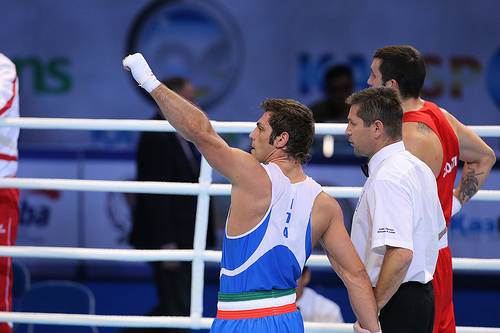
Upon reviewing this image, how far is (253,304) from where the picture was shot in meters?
2.06

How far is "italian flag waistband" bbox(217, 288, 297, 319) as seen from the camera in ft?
6.75

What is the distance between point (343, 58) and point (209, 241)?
234 inches

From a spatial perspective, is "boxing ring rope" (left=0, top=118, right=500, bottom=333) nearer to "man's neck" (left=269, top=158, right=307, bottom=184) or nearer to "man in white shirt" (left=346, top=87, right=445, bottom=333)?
"man in white shirt" (left=346, top=87, right=445, bottom=333)

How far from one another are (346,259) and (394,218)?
0.81 ft

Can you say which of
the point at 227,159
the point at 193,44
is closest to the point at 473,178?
the point at 227,159

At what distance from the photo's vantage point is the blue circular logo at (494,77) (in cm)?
918

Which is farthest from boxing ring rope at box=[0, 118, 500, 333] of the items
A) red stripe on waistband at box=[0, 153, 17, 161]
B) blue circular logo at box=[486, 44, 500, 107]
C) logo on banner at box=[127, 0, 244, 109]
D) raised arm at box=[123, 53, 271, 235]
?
blue circular logo at box=[486, 44, 500, 107]

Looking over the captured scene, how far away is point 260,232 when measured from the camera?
2.00 meters

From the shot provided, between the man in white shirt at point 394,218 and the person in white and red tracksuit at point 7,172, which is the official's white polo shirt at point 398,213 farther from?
the person in white and red tracksuit at point 7,172

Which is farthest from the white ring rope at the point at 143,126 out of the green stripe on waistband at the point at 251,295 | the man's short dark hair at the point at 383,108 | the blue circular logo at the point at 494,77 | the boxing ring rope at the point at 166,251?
the blue circular logo at the point at 494,77

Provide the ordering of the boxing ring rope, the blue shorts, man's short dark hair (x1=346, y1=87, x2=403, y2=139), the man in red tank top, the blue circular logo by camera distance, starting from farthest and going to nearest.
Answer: the blue circular logo
the boxing ring rope
the man in red tank top
man's short dark hair (x1=346, y1=87, x2=403, y2=139)
the blue shorts

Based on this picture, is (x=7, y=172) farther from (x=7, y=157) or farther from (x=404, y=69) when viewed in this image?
(x=404, y=69)

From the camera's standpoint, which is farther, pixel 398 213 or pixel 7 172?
pixel 7 172

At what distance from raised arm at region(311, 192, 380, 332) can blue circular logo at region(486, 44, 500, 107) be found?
7.92 meters
